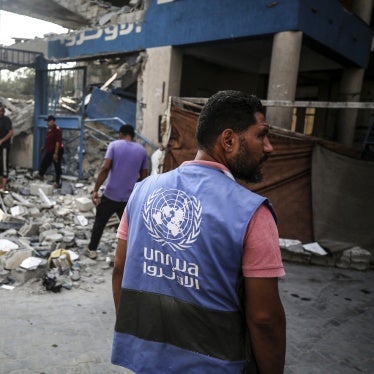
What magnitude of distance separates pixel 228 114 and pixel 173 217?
0.42m

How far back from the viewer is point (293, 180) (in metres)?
5.93

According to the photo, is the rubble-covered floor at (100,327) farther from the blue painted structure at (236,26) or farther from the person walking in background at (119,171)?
the blue painted structure at (236,26)

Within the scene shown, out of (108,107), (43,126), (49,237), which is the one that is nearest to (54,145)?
(43,126)

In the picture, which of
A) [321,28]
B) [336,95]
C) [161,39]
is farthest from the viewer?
[336,95]

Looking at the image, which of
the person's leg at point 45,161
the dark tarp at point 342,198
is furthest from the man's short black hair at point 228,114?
the person's leg at point 45,161

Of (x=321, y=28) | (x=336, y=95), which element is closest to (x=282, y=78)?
(x=321, y=28)

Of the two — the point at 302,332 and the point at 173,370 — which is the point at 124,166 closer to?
the point at 302,332

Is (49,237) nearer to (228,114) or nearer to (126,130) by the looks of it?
(126,130)

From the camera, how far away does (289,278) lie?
4.98 m

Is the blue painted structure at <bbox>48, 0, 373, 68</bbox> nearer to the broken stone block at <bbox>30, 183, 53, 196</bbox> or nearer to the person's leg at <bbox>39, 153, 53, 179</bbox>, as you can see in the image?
the person's leg at <bbox>39, 153, 53, 179</bbox>

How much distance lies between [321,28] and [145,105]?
5.01m

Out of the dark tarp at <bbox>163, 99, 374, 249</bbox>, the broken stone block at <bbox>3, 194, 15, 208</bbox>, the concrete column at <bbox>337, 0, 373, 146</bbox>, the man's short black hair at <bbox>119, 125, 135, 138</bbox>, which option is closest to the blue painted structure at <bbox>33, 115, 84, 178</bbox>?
the broken stone block at <bbox>3, 194, 15, 208</bbox>

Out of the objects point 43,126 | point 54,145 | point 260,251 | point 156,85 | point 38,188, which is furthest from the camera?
point 43,126

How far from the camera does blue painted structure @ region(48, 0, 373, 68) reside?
783 cm
